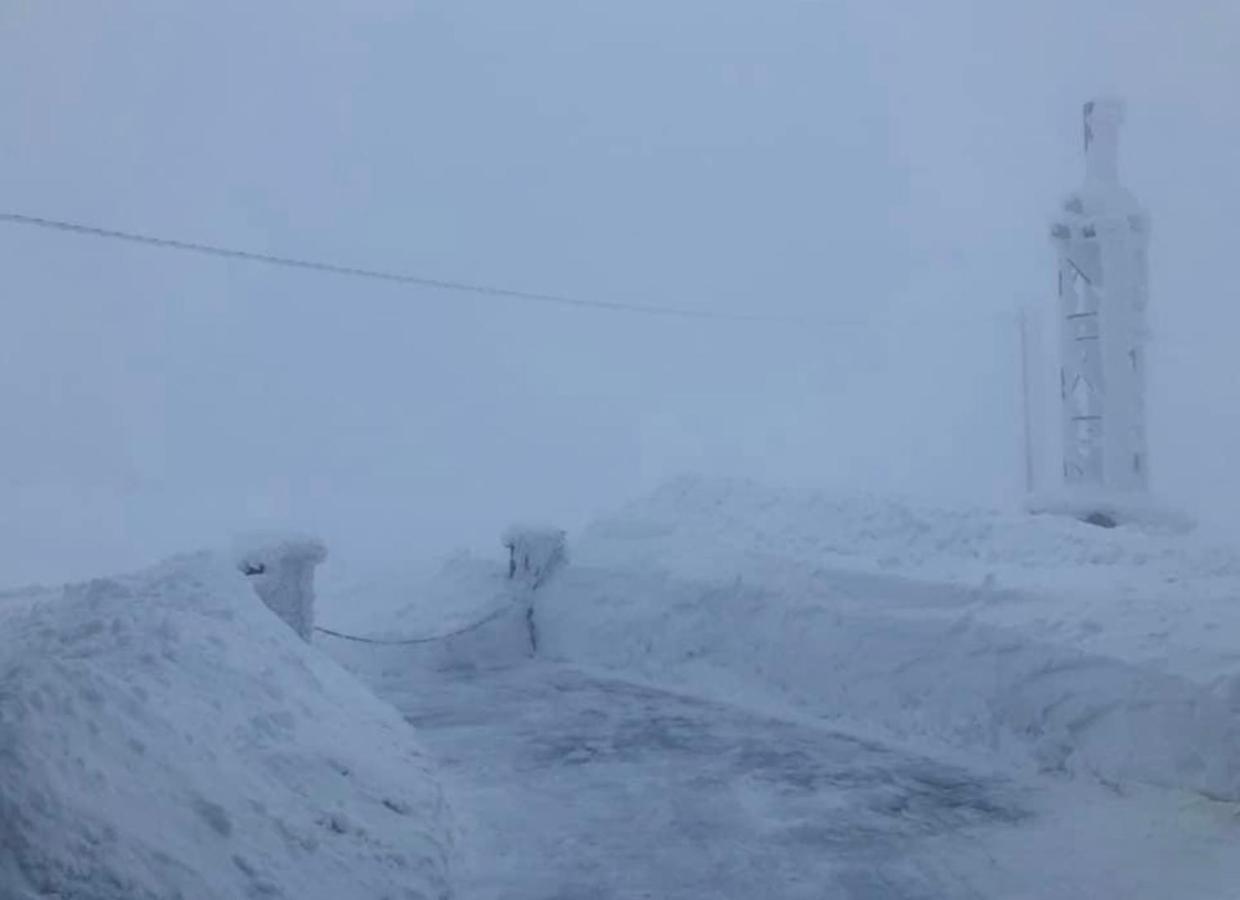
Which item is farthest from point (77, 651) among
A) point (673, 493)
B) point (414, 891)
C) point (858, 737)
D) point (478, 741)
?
point (673, 493)

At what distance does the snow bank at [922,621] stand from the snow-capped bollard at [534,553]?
281 mm

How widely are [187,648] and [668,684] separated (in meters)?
5.56

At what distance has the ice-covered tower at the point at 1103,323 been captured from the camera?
659 inches

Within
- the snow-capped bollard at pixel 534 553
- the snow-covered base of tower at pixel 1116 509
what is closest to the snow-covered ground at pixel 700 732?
the snow-capped bollard at pixel 534 553

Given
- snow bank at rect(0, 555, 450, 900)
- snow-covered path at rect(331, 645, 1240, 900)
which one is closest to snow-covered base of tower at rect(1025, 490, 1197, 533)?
snow-covered path at rect(331, 645, 1240, 900)

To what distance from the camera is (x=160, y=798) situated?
17.3 ft

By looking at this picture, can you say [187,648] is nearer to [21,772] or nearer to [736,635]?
[21,772]

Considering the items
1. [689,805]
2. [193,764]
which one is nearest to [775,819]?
[689,805]

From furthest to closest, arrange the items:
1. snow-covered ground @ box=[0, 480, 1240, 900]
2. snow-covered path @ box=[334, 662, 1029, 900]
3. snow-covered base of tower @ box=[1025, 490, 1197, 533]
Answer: snow-covered base of tower @ box=[1025, 490, 1197, 533] < snow-covered path @ box=[334, 662, 1029, 900] < snow-covered ground @ box=[0, 480, 1240, 900]

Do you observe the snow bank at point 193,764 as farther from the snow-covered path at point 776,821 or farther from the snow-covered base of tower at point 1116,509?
the snow-covered base of tower at point 1116,509

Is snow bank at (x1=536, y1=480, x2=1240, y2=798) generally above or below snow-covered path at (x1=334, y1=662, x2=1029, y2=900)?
above

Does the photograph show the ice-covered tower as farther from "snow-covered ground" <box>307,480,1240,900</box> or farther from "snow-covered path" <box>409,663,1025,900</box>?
"snow-covered path" <box>409,663,1025,900</box>

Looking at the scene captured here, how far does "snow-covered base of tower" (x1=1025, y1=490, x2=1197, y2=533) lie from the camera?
1625cm

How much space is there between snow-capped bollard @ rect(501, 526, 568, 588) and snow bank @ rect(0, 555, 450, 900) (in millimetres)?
5105
